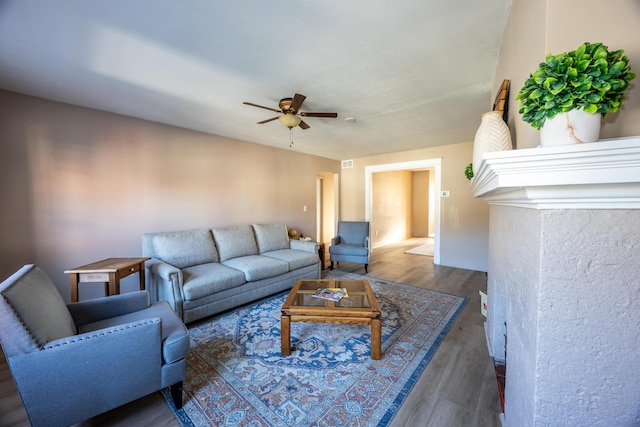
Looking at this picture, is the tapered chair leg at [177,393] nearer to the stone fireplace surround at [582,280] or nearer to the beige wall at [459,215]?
the stone fireplace surround at [582,280]

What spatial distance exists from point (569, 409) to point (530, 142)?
0.96 m

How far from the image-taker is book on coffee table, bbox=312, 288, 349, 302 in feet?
7.13

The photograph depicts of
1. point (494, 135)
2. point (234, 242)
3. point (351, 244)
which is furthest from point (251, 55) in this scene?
point (351, 244)

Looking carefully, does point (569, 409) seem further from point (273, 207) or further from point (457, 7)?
point (273, 207)

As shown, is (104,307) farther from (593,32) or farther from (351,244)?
(351,244)

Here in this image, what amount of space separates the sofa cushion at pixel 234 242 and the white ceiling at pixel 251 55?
1604mm

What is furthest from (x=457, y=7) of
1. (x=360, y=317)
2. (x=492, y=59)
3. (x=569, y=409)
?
(x=360, y=317)

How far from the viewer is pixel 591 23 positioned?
0.71 m

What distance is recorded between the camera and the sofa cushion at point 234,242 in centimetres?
334

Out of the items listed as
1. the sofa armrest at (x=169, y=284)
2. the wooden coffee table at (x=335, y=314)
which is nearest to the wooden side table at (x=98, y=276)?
the sofa armrest at (x=169, y=284)

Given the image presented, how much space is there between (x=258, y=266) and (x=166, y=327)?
1.43 meters

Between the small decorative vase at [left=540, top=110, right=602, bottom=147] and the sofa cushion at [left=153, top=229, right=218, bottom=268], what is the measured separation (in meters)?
3.35

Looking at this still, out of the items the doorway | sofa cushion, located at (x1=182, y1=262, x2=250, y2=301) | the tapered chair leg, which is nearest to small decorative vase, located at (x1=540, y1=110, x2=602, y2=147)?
the tapered chair leg

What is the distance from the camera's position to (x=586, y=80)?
1.97 ft
